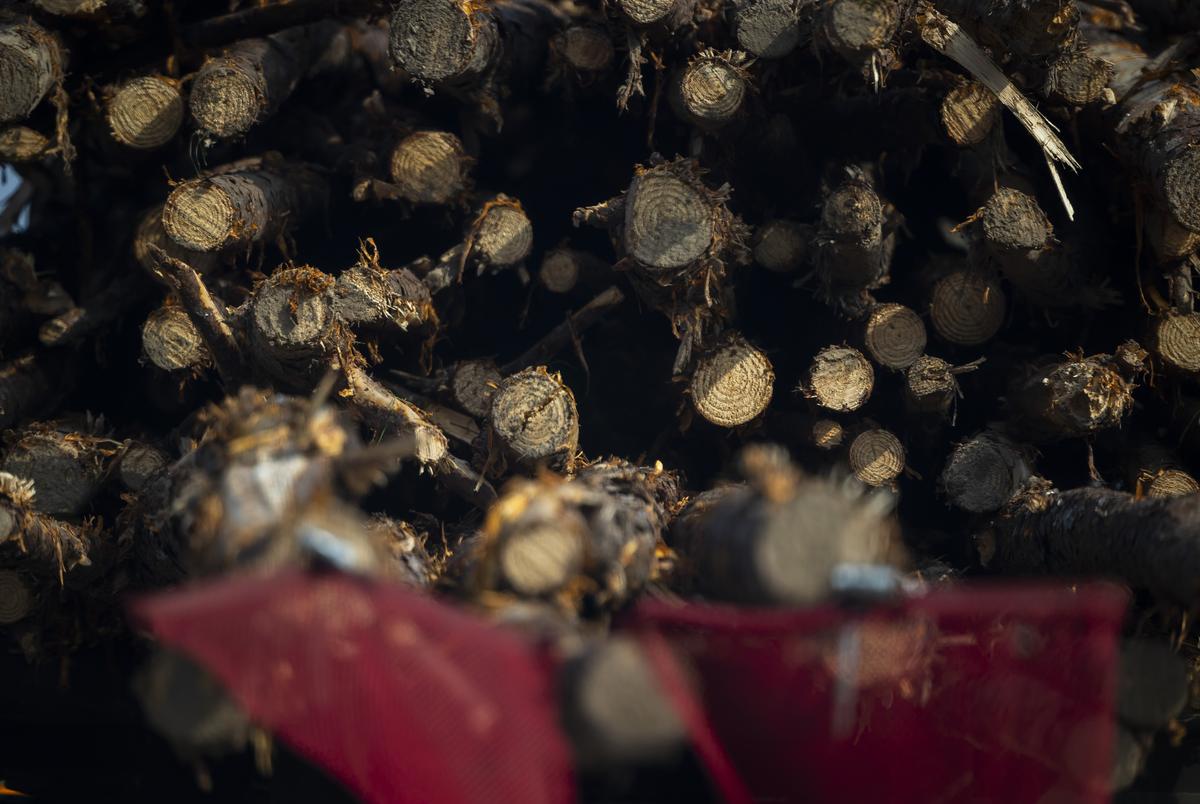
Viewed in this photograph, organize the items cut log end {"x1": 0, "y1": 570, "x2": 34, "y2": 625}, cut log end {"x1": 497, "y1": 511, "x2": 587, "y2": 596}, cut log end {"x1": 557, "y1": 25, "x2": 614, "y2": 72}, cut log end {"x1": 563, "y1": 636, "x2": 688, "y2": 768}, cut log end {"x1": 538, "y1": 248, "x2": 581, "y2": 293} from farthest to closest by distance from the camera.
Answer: cut log end {"x1": 538, "y1": 248, "x2": 581, "y2": 293}, cut log end {"x1": 557, "y1": 25, "x2": 614, "y2": 72}, cut log end {"x1": 0, "y1": 570, "x2": 34, "y2": 625}, cut log end {"x1": 497, "y1": 511, "x2": 587, "y2": 596}, cut log end {"x1": 563, "y1": 636, "x2": 688, "y2": 768}

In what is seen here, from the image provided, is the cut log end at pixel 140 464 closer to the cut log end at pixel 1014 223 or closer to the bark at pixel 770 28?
the bark at pixel 770 28

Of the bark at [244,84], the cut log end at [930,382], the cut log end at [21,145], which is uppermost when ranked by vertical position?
the cut log end at [930,382]

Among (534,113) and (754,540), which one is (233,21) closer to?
(534,113)

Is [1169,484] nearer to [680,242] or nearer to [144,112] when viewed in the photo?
[680,242]

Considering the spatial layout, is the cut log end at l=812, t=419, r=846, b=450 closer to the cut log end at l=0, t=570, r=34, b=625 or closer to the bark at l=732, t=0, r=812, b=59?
the bark at l=732, t=0, r=812, b=59

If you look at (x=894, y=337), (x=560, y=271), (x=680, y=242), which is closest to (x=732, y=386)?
(x=680, y=242)

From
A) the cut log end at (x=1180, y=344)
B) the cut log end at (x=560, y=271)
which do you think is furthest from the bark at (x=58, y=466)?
the cut log end at (x=1180, y=344)

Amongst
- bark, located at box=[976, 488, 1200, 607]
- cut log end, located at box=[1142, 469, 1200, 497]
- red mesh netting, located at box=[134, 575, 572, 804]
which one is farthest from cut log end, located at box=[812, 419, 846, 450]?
red mesh netting, located at box=[134, 575, 572, 804]
